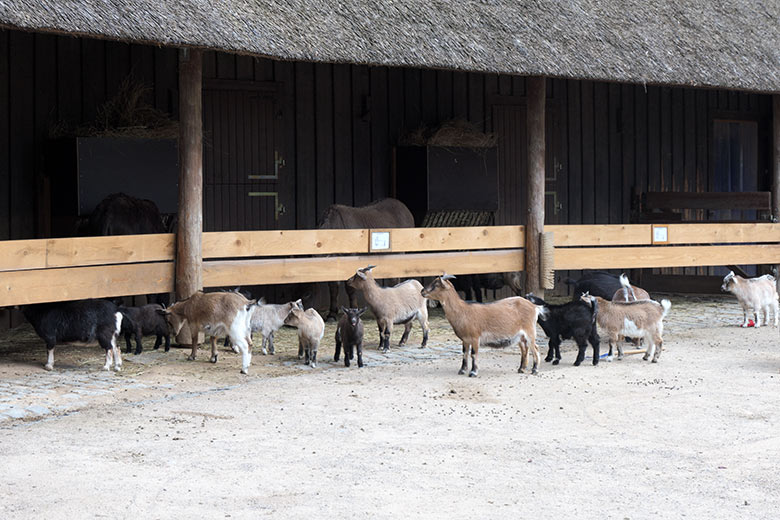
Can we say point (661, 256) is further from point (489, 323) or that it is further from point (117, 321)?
point (117, 321)

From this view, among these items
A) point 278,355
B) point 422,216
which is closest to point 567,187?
point 422,216

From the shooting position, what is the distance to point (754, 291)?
12328 mm

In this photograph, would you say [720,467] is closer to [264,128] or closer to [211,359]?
[211,359]

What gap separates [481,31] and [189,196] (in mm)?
3769

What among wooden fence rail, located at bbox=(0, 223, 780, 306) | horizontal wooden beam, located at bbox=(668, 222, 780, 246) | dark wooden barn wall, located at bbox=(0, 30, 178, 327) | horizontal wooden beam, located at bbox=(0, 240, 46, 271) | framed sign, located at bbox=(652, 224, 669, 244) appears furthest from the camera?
horizontal wooden beam, located at bbox=(668, 222, 780, 246)

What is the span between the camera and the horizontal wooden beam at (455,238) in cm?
1191

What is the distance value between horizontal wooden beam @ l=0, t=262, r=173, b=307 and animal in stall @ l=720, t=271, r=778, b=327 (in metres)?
6.06

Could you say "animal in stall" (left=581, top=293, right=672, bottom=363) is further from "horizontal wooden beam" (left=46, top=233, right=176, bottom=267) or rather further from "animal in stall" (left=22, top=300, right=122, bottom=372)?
"animal in stall" (left=22, top=300, right=122, bottom=372)

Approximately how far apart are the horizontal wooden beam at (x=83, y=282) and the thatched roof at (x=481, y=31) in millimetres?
2016

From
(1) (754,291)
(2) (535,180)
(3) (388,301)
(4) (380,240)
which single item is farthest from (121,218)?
(1) (754,291)

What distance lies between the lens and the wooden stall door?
12742 mm

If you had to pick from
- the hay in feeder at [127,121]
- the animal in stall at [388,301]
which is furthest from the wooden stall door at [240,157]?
the animal in stall at [388,301]

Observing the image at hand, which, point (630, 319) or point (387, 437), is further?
point (630, 319)

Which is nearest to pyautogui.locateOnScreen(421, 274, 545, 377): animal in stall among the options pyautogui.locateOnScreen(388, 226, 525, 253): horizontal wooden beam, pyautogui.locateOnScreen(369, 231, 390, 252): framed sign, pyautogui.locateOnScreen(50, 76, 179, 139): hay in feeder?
pyautogui.locateOnScreen(369, 231, 390, 252): framed sign
